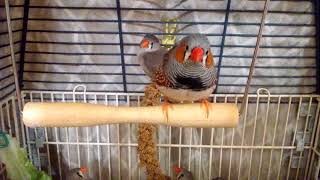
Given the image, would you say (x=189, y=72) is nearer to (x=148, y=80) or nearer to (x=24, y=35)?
(x=148, y=80)

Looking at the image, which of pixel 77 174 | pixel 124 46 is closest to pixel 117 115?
pixel 124 46

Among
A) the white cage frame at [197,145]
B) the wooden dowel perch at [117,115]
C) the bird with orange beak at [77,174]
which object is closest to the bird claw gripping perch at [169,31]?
the white cage frame at [197,145]

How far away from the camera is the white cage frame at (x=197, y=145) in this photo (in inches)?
54.0

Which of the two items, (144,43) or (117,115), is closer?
(117,115)

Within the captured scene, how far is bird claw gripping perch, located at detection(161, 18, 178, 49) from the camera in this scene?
3.93ft

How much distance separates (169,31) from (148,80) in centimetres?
25

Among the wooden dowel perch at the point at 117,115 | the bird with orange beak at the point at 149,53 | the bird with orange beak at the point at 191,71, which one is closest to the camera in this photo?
the wooden dowel perch at the point at 117,115

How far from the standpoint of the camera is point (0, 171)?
116 cm

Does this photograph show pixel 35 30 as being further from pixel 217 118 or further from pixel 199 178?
pixel 199 178

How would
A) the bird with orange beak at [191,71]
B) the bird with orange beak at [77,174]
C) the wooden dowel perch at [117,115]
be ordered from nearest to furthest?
the wooden dowel perch at [117,115]
the bird with orange beak at [191,71]
the bird with orange beak at [77,174]

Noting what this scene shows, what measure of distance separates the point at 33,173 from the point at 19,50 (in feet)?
1.70

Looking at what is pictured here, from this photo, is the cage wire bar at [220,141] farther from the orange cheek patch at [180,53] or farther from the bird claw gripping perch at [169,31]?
the orange cheek patch at [180,53]

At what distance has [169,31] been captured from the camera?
1.22 metres

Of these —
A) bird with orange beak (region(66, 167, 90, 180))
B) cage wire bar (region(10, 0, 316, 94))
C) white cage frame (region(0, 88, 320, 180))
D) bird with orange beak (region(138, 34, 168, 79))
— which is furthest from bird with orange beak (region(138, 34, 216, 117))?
bird with orange beak (region(66, 167, 90, 180))
